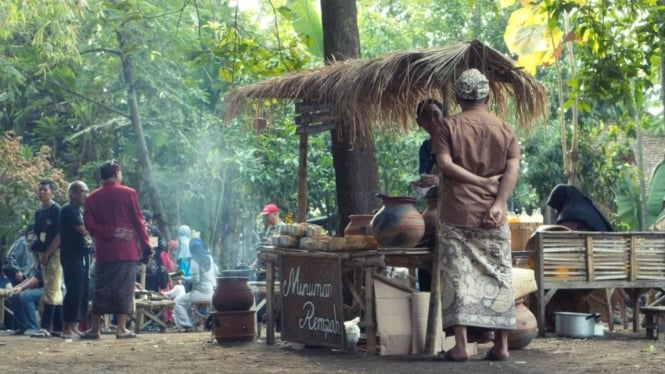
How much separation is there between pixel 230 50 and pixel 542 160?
14397 millimetres

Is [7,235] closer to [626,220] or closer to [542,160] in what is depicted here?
[542,160]

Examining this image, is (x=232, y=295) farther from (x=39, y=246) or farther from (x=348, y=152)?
(x=39, y=246)

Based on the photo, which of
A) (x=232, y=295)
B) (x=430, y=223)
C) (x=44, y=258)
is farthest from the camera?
(x=44, y=258)

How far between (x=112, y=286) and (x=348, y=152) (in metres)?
3.28

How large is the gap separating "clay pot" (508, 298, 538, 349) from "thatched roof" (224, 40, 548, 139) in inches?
66.8

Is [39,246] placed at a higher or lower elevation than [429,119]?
lower

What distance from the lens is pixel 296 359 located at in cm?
959

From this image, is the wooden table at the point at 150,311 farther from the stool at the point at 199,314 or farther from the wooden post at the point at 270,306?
the wooden post at the point at 270,306

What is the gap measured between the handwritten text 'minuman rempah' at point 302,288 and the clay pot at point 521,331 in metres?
1.63

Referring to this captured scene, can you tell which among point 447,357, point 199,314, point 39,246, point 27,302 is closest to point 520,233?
point 447,357

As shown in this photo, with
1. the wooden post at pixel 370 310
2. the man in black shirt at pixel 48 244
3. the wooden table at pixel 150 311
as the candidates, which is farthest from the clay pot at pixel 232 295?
the wooden table at pixel 150 311

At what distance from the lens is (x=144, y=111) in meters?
28.3

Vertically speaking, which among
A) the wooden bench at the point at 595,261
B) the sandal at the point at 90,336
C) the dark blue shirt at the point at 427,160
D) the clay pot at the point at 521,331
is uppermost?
the dark blue shirt at the point at 427,160

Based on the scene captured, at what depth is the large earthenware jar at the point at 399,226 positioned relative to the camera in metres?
9.37
